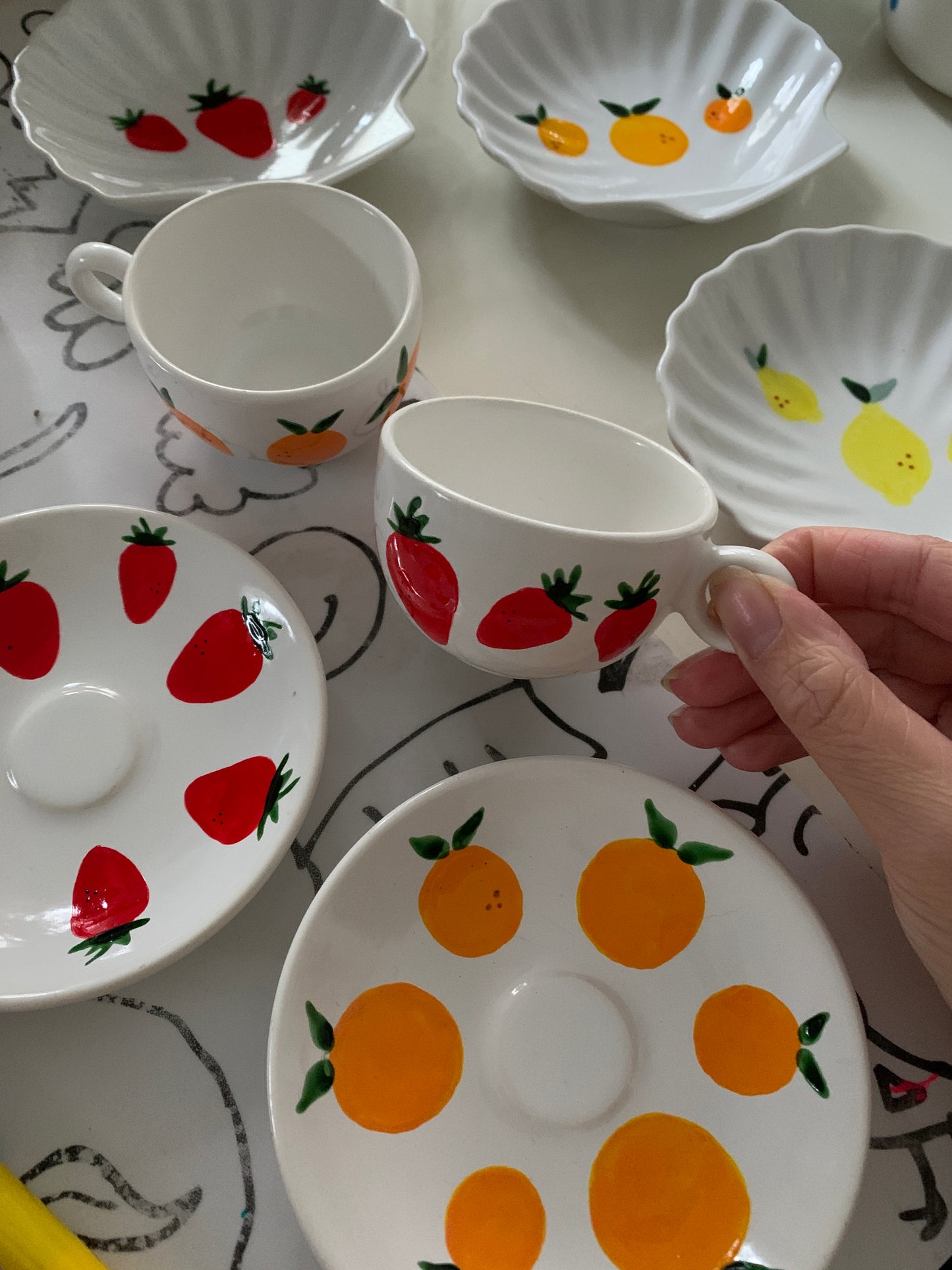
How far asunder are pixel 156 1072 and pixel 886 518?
47cm

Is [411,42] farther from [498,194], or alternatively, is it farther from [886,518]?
[886,518]

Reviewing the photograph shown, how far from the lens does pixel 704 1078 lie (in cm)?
37

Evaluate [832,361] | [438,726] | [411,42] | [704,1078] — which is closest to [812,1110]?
[704,1078]

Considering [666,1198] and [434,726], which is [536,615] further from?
[666,1198]

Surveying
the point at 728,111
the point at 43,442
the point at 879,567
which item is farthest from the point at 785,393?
the point at 43,442

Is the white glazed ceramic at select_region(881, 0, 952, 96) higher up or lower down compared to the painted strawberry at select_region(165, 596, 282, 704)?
higher up

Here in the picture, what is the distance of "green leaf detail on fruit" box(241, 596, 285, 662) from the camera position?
0.43 meters

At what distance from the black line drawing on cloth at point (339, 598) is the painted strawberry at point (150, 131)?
315 mm

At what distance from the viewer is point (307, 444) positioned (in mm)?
449

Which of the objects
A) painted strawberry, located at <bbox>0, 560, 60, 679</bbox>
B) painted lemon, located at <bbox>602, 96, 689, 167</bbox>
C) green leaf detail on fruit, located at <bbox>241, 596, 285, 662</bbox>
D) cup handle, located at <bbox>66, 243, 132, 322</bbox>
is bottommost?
painted strawberry, located at <bbox>0, 560, 60, 679</bbox>

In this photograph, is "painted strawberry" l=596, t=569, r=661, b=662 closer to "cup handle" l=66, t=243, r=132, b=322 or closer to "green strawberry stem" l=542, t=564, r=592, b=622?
"green strawberry stem" l=542, t=564, r=592, b=622

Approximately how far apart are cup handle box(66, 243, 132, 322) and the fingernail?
0.33m

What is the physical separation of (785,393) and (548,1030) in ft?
1.29

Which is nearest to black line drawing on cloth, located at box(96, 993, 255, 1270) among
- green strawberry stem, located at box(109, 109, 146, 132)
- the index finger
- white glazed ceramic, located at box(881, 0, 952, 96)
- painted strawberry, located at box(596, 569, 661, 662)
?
painted strawberry, located at box(596, 569, 661, 662)
